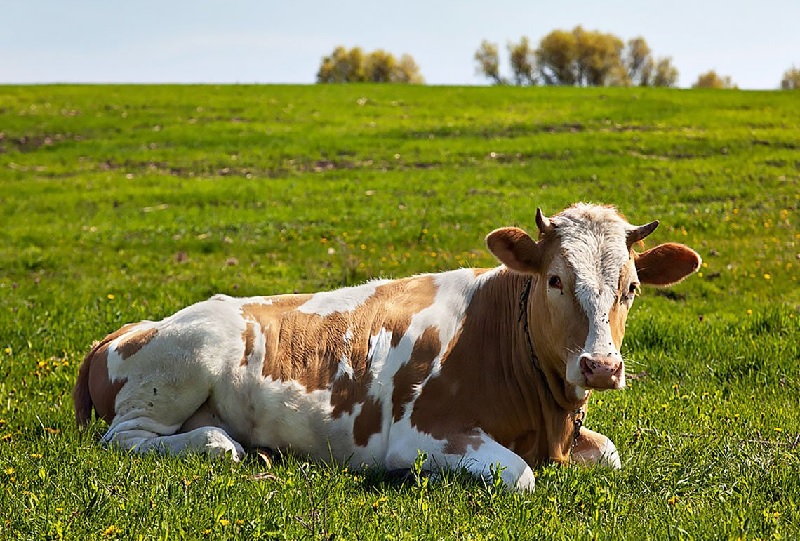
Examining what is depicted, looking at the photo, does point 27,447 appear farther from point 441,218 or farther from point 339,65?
point 339,65

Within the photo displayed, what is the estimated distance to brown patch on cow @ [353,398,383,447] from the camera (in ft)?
21.2

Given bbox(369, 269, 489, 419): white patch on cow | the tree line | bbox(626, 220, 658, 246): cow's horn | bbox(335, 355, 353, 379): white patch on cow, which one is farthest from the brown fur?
the tree line

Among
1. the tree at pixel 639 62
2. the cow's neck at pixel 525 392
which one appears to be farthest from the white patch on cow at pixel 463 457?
the tree at pixel 639 62

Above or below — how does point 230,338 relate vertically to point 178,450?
above

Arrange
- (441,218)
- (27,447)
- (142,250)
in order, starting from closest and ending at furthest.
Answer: (27,447) < (142,250) < (441,218)

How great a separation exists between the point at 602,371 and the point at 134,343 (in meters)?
3.91

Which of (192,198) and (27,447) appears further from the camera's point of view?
(192,198)

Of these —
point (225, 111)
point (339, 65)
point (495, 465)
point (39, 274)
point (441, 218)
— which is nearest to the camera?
point (495, 465)

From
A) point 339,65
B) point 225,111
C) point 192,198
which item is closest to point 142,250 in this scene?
point 192,198

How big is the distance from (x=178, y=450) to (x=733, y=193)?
56.8ft

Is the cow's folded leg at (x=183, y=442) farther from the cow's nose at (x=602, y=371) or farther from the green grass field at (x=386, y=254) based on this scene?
the cow's nose at (x=602, y=371)

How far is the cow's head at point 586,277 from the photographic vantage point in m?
5.39

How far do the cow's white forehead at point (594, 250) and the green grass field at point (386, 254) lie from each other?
125cm

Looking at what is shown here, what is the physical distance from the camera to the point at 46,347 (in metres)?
9.73
